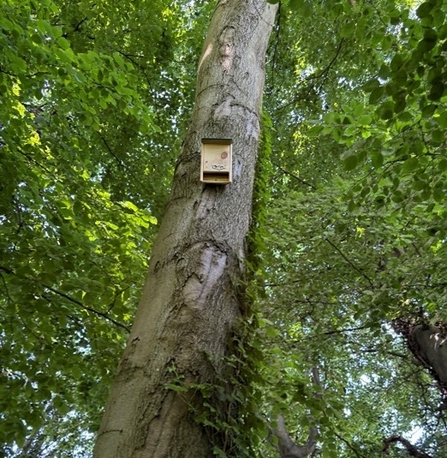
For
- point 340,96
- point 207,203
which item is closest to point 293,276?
point 340,96

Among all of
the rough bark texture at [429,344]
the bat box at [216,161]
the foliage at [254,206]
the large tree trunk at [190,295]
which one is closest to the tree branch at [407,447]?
the foliage at [254,206]

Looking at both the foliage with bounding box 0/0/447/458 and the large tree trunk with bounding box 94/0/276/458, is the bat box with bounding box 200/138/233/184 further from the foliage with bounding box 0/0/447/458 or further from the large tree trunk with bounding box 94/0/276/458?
the foliage with bounding box 0/0/447/458

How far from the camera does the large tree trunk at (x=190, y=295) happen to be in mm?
1286

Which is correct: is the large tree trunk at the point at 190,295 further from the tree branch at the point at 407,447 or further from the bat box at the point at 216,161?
the tree branch at the point at 407,447

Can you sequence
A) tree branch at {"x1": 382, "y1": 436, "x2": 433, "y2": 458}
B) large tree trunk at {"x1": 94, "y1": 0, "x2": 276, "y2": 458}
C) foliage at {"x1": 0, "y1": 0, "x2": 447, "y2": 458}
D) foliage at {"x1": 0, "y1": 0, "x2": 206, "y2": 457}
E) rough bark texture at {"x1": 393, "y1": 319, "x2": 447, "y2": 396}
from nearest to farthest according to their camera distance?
1. large tree trunk at {"x1": 94, "y1": 0, "x2": 276, "y2": 458}
2. foliage at {"x1": 0, "y1": 0, "x2": 447, "y2": 458}
3. foliage at {"x1": 0, "y1": 0, "x2": 206, "y2": 457}
4. rough bark texture at {"x1": 393, "y1": 319, "x2": 447, "y2": 396}
5. tree branch at {"x1": 382, "y1": 436, "x2": 433, "y2": 458}

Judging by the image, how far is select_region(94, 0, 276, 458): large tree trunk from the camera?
129 cm

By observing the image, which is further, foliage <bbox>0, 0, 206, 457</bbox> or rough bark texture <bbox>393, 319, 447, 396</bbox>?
rough bark texture <bbox>393, 319, 447, 396</bbox>

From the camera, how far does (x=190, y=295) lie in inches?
60.7

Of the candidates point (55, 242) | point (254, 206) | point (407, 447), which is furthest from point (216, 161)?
point (407, 447)

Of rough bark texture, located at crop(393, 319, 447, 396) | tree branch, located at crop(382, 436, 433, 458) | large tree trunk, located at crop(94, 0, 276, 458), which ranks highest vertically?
rough bark texture, located at crop(393, 319, 447, 396)

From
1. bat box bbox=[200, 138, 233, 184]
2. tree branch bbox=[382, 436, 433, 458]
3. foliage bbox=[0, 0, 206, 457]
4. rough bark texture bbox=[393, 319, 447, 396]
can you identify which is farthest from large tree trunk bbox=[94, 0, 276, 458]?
tree branch bbox=[382, 436, 433, 458]

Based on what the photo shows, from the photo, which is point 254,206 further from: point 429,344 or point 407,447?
point 407,447

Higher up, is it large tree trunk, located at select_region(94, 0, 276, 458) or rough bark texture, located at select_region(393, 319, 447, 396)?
rough bark texture, located at select_region(393, 319, 447, 396)

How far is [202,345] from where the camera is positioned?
1.45 meters
